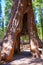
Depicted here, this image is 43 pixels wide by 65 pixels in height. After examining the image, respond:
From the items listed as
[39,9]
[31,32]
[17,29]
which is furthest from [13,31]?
[39,9]

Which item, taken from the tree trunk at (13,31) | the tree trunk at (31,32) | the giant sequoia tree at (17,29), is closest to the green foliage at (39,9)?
the tree trunk at (31,32)

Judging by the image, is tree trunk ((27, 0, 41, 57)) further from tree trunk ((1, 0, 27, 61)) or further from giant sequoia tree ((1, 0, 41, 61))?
tree trunk ((1, 0, 27, 61))

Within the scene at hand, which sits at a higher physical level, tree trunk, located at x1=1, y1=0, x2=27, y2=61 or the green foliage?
the green foliage

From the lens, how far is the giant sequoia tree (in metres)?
7.10

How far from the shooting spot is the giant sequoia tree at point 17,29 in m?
7.10

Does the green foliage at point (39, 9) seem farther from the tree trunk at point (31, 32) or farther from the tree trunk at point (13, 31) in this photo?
the tree trunk at point (13, 31)

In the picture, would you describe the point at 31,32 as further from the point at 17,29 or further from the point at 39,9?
the point at 39,9

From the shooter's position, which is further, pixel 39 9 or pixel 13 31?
pixel 39 9

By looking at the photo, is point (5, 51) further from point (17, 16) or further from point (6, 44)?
point (17, 16)

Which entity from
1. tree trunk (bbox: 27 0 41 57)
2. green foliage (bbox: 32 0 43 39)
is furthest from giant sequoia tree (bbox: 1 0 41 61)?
green foliage (bbox: 32 0 43 39)

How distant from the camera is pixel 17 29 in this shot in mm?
7824

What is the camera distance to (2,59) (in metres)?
6.45

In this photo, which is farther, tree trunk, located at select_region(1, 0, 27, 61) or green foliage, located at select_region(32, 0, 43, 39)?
green foliage, located at select_region(32, 0, 43, 39)

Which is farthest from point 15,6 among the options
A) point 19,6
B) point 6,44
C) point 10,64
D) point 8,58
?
point 10,64
